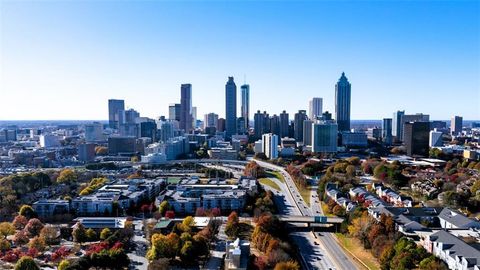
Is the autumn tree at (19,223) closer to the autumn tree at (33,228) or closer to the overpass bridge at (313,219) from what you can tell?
the autumn tree at (33,228)

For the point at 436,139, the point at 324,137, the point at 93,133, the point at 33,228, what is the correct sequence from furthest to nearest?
the point at 93,133, the point at 436,139, the point at 324,137, the point at 33,228

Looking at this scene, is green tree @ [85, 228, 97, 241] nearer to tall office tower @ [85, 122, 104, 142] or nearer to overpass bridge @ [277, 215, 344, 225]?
overpass bridge @ [277, 215, 344, 225]

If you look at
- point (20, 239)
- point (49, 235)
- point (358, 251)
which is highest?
point (49, 235)

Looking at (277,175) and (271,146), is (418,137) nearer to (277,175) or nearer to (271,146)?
(271,146)

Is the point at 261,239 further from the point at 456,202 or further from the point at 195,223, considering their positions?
the point at 456,202

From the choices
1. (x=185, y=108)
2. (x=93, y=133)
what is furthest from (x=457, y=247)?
(x=185, y=108)

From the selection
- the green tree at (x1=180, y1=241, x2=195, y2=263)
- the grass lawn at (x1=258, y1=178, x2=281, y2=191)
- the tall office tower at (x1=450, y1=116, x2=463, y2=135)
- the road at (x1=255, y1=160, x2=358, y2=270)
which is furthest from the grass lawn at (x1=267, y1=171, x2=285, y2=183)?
the tall office tower at (x1=450, y1=116, x2=463, y2=135)
